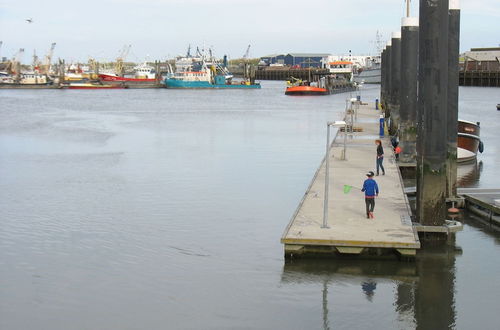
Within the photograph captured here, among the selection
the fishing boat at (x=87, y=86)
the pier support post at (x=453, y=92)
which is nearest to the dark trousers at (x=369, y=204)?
the pier support post at (x=453, y=92)

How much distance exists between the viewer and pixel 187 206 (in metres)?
31.0

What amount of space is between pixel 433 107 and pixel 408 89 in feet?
59.6

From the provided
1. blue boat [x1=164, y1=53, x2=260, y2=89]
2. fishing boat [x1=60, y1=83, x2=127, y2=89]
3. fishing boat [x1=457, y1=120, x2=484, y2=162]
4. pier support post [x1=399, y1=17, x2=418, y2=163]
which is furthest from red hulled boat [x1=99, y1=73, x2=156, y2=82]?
pier support post [x1=399, y1=17, x2=418, y2=163]

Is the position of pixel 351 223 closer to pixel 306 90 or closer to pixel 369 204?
pixel 369 204

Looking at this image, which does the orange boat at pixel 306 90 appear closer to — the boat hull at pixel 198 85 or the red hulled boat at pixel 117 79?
the boat hull at pixel 198 85

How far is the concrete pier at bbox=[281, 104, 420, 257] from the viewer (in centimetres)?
2084

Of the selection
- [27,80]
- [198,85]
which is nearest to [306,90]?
[198,85]

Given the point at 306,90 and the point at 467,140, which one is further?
the point at 306,90

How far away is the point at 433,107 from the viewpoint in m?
23.7

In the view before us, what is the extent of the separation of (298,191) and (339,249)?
13254 millimetres

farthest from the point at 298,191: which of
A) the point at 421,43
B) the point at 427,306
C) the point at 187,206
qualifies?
the point at 427,306

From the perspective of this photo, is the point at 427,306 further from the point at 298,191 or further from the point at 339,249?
the point at 298,191

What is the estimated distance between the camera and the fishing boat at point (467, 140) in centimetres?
4356

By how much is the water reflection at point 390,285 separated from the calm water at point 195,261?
4 centimetres
